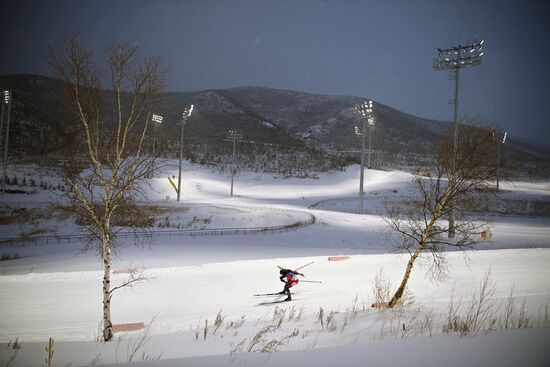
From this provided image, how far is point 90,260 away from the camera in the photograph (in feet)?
58.5

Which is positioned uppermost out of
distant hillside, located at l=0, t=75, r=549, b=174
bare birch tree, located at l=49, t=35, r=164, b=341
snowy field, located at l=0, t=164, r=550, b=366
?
distant hillside, located at l=0, t=75, r=549, b=174

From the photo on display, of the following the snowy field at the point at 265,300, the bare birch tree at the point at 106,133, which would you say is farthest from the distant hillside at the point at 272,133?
the snowy field at the point at 265,300

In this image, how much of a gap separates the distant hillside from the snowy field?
5.82 meters

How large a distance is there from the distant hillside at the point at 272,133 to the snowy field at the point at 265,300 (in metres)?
5.82

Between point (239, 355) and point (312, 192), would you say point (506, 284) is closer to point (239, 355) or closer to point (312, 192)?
point (239, 355)

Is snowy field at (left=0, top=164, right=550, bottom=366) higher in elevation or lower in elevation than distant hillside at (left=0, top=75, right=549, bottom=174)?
lower

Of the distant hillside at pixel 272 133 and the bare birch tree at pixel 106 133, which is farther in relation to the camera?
the distant hillside at pixel 272 133

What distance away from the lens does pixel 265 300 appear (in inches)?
471

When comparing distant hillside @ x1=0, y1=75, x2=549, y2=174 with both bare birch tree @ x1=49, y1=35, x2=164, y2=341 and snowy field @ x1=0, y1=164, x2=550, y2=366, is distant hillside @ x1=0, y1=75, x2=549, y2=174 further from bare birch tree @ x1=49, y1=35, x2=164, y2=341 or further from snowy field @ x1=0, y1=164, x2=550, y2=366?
snowy field @ x1=0, y1=164, x2=550, y2=366

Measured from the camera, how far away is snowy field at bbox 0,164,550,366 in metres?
5.00

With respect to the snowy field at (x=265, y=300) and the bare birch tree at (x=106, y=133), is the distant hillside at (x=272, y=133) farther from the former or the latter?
the snowy field at (x=265, y=300)

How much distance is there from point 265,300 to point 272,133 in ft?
400

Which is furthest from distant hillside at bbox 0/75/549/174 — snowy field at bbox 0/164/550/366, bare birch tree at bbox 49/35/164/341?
snowy field at bbox 0/164/550/366

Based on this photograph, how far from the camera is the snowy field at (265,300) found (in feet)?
16.4
